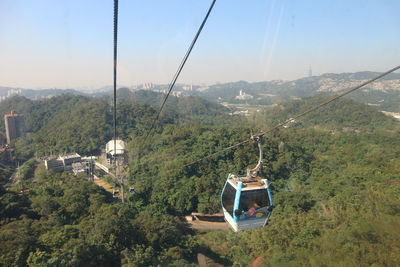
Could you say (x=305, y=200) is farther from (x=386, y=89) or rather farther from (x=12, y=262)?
(x=386, y=89)

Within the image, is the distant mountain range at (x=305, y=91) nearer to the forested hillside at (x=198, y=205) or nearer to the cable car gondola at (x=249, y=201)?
the forested hillside at (x=198, y=205)

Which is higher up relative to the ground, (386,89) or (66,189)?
(386,89)

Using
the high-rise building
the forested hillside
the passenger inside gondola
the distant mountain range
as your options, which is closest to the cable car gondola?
the passenger inside gondola

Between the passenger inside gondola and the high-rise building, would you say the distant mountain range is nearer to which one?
the high-rise building

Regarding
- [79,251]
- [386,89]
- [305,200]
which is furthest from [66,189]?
[386,89]

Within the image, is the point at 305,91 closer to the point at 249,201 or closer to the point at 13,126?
the point at 13,126

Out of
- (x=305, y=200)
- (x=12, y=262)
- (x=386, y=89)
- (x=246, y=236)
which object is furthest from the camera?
(x=386, y=89)
